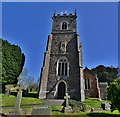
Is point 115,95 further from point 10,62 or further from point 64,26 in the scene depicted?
point 10,62

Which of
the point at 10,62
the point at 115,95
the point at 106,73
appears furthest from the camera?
the point at 106,73

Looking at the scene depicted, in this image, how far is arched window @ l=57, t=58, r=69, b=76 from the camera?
1313 inches

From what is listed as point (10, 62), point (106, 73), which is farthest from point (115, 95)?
point (106, 73)

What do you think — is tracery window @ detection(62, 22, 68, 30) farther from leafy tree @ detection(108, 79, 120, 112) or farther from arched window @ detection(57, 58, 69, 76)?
leafy tree @ detection(108, 79, 120, 112)

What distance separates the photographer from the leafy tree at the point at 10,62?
3478cm

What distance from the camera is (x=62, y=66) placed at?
111ft

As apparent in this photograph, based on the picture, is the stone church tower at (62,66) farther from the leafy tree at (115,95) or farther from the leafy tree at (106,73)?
the leafy tree at (106,73)

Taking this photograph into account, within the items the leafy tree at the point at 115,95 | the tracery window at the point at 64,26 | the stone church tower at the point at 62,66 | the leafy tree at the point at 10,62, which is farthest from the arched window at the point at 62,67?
the leafy tree at the point at 115,95

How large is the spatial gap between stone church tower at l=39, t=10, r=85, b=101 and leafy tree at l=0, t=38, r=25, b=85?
7.07 meters

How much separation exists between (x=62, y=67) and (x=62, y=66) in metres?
0.18

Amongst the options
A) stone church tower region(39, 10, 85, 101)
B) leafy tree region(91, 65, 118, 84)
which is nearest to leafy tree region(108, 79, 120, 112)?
stone church tower region(39, 10, 85, 101)

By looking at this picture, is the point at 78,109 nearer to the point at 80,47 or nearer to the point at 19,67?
the point at 80,47

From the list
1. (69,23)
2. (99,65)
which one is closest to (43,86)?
(69,23)

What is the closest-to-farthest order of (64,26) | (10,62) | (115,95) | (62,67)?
(115,95) < (62,67) < (10,62) < (64,26)
